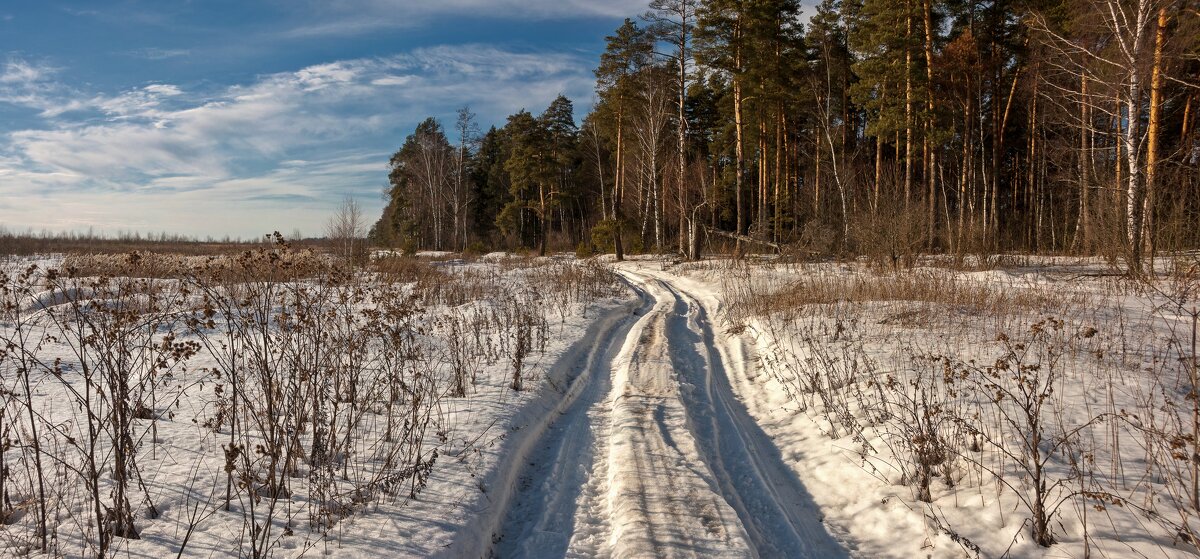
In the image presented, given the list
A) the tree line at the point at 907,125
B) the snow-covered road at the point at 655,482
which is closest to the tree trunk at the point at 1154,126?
the tree line at the point at 907,125

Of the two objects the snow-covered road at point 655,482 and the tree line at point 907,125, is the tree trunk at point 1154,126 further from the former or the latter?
the snow-covered road at point 655,482

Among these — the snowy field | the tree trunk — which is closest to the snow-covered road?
the snowy field

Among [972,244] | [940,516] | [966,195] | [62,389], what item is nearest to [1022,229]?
[966,195]

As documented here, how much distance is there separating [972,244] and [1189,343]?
9769 mm

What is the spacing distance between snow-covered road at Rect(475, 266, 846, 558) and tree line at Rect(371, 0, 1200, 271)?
10.7 metres

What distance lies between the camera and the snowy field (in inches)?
117

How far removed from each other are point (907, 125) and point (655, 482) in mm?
22671

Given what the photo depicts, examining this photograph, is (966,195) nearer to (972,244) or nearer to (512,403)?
(972,244)

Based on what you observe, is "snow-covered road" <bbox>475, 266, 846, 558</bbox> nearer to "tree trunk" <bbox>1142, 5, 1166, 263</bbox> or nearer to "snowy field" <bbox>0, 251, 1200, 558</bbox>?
"snowy field" <bbox>0, 251, 1200, 558</bbox>

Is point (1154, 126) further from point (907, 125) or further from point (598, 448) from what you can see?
point (598, 448)

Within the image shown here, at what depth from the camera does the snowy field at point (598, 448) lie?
297cm

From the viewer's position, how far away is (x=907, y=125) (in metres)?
21.5

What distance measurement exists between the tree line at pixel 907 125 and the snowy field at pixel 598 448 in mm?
7219

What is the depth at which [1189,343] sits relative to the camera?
234 inches
